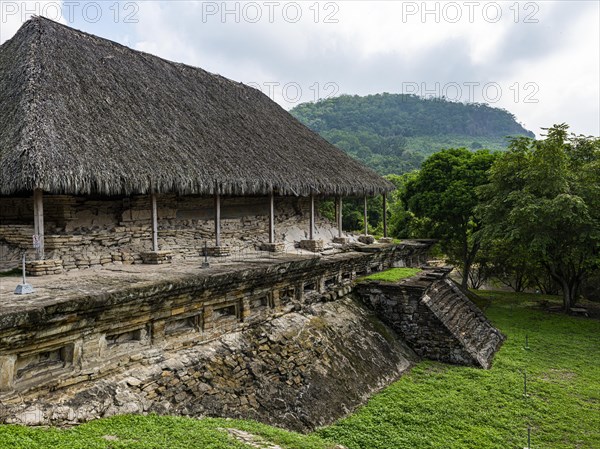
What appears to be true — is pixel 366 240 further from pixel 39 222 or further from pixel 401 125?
pixel 401 125

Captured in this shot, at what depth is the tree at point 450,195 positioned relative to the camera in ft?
58.9

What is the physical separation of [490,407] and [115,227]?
729cm

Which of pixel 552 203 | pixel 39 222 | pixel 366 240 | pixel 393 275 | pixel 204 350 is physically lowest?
pixel 204 350

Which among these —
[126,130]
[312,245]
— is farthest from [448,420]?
[126,130]

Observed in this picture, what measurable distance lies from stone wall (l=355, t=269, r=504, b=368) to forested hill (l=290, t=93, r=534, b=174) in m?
42.0

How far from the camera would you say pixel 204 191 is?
881 cm

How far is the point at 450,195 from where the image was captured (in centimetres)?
1794

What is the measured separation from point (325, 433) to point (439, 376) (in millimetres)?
3587

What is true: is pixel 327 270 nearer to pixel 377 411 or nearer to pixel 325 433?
pixel 377 411

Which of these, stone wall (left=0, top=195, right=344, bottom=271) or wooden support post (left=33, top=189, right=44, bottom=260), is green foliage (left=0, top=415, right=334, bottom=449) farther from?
stone wall (left=0, top=195, right=344, bottom=271)

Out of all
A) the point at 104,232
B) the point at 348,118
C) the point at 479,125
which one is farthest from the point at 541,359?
the point at 479,125

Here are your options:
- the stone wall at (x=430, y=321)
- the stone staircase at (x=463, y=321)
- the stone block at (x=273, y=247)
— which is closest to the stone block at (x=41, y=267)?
the stone block at (x=273, y=247)

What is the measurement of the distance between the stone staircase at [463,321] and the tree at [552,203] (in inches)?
126

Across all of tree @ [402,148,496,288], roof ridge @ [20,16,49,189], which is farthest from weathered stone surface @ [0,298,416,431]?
tree @ [402,148,496,288]
